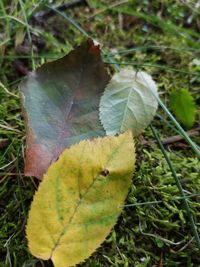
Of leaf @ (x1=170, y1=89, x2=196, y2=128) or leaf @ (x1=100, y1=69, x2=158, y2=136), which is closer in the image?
leaf @ (x1=100, y1=69, x2=158, y2=136)

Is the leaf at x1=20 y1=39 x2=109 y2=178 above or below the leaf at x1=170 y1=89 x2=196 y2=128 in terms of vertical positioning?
above

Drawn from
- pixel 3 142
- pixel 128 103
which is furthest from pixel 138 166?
pixel 3 142

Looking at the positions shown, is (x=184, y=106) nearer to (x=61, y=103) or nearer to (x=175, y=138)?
(x=175, y=138)

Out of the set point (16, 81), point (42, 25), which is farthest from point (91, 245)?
point (42, 25)

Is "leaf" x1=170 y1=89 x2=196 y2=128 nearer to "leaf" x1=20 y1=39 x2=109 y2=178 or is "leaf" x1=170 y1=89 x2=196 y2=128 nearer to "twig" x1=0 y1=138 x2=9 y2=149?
"leaf" x1=20 y1=39 x2=109 y2=178

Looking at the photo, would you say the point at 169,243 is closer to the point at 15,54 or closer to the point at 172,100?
the point at 172,100

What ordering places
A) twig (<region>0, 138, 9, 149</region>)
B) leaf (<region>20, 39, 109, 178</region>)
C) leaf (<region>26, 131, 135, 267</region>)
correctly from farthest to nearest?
1. twig (<region>0, 138, 9, 149</region>)
2. leaf (<region>20, 39, 109, 178</region>)
3. leaf (<region>26, 131, 135, 267</region>)

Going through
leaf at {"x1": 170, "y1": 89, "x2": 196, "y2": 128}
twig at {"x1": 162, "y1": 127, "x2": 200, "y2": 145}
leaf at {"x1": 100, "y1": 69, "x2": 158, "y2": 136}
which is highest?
leaf at {"x1": 100, "y1": 69, "x2": 158, "y2": 136}

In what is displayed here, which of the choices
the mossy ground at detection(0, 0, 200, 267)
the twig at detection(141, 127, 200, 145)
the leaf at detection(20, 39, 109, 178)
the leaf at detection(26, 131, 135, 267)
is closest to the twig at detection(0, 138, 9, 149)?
the mossy ground at detection(0, 0, 200, 267)
